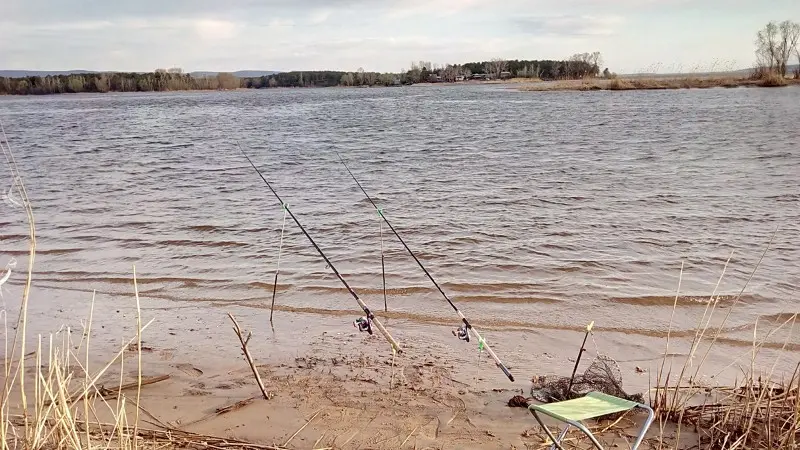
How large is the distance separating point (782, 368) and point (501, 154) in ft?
47.3

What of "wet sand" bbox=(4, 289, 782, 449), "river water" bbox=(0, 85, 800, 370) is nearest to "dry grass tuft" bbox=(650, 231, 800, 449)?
"wet sand" bbox=(4, 289, 782, 449)

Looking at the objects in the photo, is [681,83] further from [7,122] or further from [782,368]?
[782,368]

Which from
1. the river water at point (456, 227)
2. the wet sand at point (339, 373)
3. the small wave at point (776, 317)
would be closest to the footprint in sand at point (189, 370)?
the wet sand at point (339, 373)

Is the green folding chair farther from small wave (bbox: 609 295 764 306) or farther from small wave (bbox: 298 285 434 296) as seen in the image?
small wave (bbox: 298 285 434 296)

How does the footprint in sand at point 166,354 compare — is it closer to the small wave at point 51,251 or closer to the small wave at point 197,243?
the small wave at point 197,243

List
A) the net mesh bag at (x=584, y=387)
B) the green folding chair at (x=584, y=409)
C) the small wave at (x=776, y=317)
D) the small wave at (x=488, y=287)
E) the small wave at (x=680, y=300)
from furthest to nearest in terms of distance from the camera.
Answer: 1. the small wave at (x=488, y=287)
2. the small wave at (x=680, y=300)
3. the small wave at (x=776, y=317)
4. the net mesh bag at (x=584, y=387)
5. the green folding chair at (x=584, y=409)

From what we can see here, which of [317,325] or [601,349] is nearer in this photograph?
[601,349]

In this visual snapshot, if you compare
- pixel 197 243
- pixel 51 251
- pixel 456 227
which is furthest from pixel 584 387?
pixel 51 251

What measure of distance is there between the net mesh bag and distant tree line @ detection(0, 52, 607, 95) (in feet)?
336

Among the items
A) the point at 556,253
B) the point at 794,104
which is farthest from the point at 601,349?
the point at 794,104

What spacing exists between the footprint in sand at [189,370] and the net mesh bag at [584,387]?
2.62 m

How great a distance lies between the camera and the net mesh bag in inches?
166

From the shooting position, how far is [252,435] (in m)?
4.00

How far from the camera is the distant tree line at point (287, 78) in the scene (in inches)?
3858
